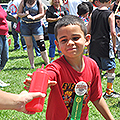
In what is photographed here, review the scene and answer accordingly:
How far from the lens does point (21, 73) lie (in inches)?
217

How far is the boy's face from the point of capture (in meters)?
1.65

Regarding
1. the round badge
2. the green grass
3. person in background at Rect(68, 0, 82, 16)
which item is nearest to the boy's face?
the round badge

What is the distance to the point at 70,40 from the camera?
5.40 feet

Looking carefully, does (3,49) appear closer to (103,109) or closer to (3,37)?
(3,37)

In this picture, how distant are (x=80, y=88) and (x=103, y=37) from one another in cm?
236

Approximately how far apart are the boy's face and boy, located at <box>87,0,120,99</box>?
7.09ft

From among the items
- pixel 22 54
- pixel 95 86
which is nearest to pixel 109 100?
pixel 95 86

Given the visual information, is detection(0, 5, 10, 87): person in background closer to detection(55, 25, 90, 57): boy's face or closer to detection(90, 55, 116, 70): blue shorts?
detection(90, 55, 116, 70): blue shorts

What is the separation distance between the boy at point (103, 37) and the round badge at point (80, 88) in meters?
2.25

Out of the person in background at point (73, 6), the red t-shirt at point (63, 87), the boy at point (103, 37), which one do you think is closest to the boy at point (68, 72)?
the red t-shirt at point (63, 87)

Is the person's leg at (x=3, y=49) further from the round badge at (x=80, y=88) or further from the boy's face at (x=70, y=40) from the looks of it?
the round badge at (x=80, y=88)

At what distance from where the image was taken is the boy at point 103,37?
377 cm

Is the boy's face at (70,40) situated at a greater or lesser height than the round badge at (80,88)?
greater

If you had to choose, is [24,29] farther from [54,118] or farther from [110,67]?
[54,118]
